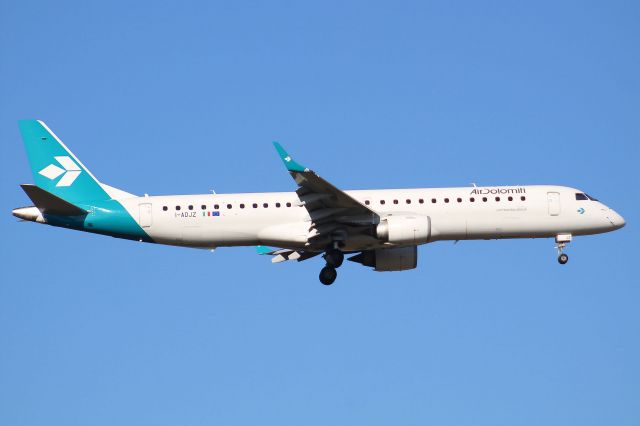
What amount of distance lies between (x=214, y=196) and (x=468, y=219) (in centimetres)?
1202

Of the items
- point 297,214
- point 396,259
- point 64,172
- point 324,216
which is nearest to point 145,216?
point 64,172

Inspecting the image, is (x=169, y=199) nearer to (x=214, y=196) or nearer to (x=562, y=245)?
(x=214, y=196)

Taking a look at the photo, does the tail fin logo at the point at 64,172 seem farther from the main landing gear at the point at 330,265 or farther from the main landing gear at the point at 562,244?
the main landing gear at the point at 562,244

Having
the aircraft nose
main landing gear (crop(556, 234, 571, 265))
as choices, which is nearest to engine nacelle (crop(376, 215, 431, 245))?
main landing gear (crop(556, 234, 571, 265))

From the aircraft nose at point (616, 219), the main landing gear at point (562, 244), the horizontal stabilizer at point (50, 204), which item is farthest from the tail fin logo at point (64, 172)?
the aircraft nose at point (616, 219)

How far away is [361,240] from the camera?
2063 inches

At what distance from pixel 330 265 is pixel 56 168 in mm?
14108

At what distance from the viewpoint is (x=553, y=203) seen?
5372 centimetres

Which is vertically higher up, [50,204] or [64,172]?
[64,172]

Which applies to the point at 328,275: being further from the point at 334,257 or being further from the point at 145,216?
the point at 145,216

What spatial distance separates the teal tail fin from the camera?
53719 mm

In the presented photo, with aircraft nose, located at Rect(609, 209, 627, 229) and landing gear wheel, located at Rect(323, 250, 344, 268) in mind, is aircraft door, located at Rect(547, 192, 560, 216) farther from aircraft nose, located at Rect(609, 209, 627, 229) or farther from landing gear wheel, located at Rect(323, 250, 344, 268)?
landing gear wheel, located at Rect(323, 250, 344, 268)

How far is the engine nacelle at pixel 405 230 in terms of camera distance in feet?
166

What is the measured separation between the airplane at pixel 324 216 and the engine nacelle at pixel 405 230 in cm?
5
